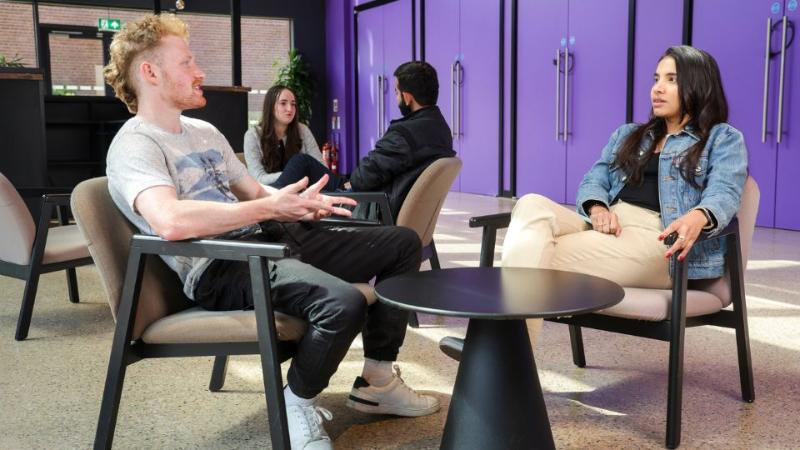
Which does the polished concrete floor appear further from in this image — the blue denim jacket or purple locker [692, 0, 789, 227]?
purple locker [692, 0, 789, 227]

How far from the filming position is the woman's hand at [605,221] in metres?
2.45

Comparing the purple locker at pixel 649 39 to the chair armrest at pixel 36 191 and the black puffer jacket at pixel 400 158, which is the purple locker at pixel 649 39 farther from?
the chair armrest at pixel 36 191

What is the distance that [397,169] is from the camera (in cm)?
334

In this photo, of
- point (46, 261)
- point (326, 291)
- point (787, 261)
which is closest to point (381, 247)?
point (326, 291)

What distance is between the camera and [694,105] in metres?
2.50

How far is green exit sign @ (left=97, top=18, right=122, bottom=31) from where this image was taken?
37.1 ft

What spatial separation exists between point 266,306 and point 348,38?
35.6ft

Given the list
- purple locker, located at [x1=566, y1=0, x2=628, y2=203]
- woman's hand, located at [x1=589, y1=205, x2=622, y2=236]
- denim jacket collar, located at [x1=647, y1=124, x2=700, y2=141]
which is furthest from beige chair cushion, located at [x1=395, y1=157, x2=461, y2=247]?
purple locker, located at [x1=566, y1=0, x2=628, y2=203]

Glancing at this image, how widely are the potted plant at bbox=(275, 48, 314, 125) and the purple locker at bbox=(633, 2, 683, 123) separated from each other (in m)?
6.25

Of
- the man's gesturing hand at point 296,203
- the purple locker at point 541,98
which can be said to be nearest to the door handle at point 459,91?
the purple locker at point 541,98

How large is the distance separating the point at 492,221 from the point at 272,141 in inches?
84.1

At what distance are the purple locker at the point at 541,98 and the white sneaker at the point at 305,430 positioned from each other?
21.3ft

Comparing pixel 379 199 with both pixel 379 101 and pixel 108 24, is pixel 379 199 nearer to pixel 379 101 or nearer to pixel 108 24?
pixel 379 101

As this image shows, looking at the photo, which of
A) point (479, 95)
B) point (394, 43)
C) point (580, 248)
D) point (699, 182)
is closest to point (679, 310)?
point (580, 248)
